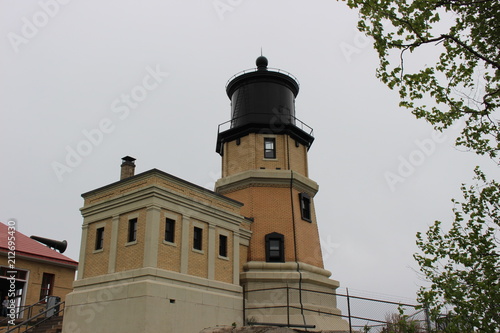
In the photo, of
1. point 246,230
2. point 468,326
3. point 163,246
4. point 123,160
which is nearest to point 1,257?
point 123,160

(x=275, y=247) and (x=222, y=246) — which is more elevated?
(x=275, y=247)

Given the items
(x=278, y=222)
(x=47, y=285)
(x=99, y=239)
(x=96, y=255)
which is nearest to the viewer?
(x=96, y=255)

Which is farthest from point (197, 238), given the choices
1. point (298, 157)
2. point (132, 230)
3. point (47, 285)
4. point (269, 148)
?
point (47, 285)

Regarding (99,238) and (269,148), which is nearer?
(99,238)

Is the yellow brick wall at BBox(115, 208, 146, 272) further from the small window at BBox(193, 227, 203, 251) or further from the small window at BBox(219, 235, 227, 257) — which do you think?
the small window at BBox(219, 235, 227, 257)

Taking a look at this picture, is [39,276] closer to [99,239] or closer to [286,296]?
[99,239]

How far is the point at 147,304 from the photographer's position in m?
17.7

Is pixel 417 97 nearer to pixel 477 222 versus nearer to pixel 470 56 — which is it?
pixel 470 56

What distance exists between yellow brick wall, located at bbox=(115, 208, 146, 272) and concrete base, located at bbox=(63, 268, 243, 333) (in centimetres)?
40

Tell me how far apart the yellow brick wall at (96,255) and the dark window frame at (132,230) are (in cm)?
121

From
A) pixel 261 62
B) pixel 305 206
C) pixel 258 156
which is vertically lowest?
pixel 305 206

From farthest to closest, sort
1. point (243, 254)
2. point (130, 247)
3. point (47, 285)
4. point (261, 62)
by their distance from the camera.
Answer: point (261, 62)
point (47, 285)
point (243, 254)
point (130, 247)

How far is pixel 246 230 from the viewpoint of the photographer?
2466 centimetres

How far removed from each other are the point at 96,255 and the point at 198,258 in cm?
441
